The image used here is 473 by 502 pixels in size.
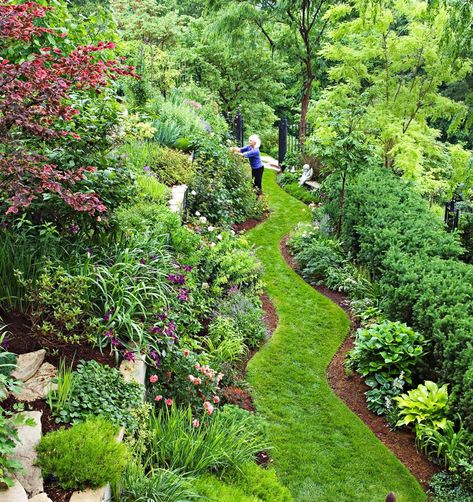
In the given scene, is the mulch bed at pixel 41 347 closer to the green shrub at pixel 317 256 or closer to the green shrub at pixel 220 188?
the green shrub at pixel 220 188

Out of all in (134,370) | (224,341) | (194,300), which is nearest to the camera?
(134,370)

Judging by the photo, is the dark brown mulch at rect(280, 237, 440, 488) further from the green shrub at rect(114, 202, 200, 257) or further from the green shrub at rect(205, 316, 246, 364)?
the green shrub at rect(114, 202, 200, 257)

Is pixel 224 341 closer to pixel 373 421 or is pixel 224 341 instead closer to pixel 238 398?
pixel 238 398

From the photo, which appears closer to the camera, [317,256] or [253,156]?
[317,256]

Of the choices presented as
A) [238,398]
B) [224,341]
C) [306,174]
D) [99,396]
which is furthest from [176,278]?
[306,174]

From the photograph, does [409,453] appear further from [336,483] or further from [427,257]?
[427,257]

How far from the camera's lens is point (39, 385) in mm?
3795

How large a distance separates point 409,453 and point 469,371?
1004 millimetres

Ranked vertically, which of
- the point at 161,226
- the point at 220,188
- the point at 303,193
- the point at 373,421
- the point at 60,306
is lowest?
the point at 303,193

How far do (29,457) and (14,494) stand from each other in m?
0.35

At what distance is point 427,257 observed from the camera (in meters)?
6.91

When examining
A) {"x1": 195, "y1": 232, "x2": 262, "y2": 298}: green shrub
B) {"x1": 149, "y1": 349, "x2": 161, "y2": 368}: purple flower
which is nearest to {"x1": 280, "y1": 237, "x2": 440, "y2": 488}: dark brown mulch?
{"x1": 195, "y1": 232, "x2": 262, "y2": 298}: green shrub

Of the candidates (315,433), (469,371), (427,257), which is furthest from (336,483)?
(427,257)

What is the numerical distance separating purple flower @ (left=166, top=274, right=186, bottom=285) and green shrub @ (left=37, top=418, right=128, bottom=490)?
2.36 meters
